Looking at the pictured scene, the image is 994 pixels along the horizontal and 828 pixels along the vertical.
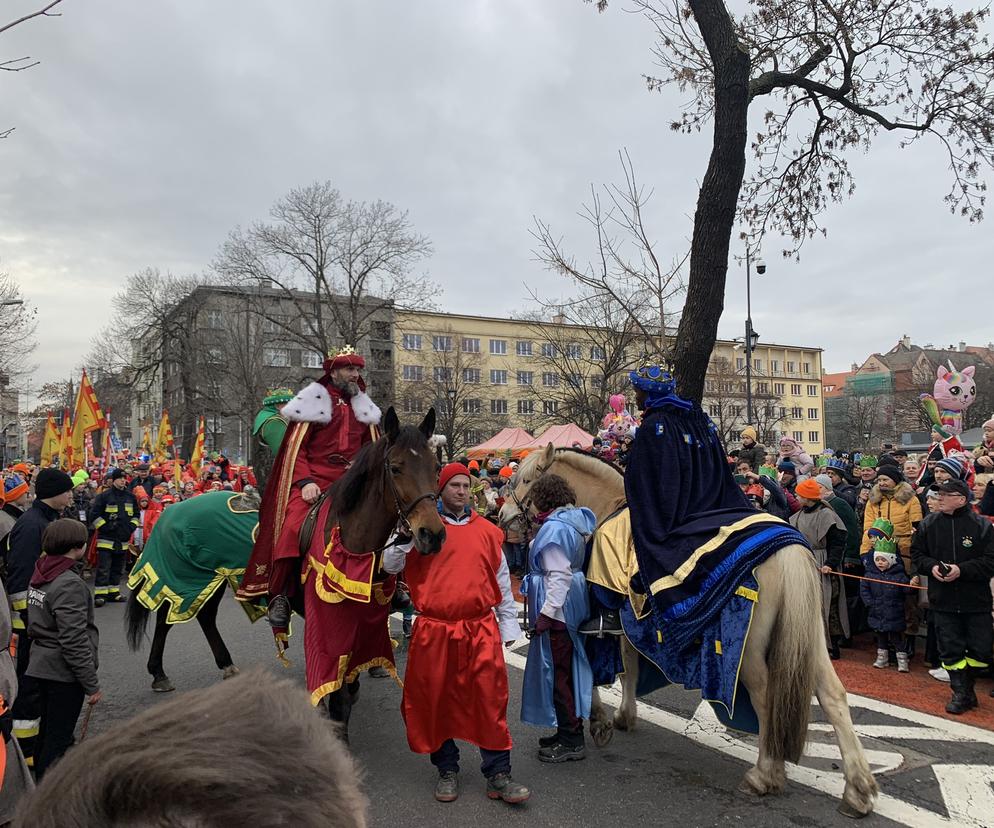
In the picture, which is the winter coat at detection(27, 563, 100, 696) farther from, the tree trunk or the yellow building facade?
the yellow building facade

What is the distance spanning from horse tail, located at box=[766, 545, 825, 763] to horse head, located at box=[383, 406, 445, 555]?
2.00 m

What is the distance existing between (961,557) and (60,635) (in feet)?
22.2

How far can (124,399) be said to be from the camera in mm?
41406

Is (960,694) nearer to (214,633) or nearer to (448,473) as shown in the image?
(448,473)

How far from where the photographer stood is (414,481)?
410 centimetres

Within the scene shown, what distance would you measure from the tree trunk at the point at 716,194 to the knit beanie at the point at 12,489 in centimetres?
693

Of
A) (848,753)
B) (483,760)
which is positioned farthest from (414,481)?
(848,753)

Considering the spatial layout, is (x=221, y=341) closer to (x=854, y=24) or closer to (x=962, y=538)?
(x=854, y=24)

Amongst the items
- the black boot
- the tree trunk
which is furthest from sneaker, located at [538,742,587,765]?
the tree trunk

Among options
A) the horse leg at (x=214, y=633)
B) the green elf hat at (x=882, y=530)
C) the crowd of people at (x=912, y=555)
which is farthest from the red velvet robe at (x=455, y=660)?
the green elf hat at (x=882, y=530)

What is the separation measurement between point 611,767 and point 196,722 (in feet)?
14.9

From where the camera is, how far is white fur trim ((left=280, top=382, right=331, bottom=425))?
5.50 meters

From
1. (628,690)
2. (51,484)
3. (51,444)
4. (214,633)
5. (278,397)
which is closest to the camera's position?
(628,690)

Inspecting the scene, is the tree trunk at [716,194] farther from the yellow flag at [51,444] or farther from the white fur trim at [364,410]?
the yellow flag at [51,444]
